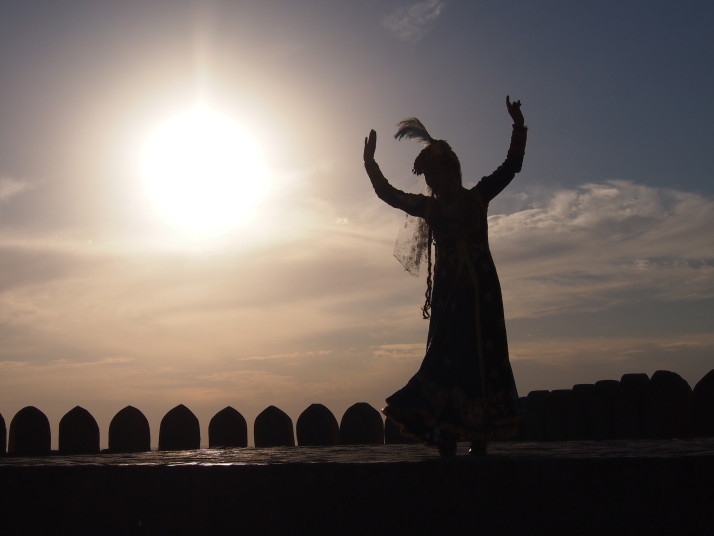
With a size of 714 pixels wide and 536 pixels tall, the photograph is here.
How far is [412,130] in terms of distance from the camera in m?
7.28

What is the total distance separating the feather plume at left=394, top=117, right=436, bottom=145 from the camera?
23.6 feet

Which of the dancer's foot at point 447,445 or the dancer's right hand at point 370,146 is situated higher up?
the dancer's right hand at point 370,146

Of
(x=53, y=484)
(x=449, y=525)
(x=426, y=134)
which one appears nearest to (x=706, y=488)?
(x=449, y=525)

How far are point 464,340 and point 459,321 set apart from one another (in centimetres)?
15

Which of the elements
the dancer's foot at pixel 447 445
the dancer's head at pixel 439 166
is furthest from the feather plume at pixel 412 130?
the dancer's foot at pixel 447 445

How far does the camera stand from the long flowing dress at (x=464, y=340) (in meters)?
6.34

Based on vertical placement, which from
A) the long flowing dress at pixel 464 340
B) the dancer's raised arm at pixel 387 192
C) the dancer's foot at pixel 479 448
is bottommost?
the dancer's foot at pixel 479 448

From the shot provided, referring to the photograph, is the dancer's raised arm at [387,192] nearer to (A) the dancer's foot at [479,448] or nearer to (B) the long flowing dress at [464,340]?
(B) the long flowing dress at [464,340]

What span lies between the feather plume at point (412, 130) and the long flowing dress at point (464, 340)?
56cm

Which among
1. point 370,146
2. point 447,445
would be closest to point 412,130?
point 370,146

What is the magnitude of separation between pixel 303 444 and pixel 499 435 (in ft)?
15.6

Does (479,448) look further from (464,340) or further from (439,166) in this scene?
(439,166)

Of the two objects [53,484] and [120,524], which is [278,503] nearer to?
[120,524]

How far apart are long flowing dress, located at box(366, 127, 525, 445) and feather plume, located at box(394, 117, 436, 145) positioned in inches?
22.1
